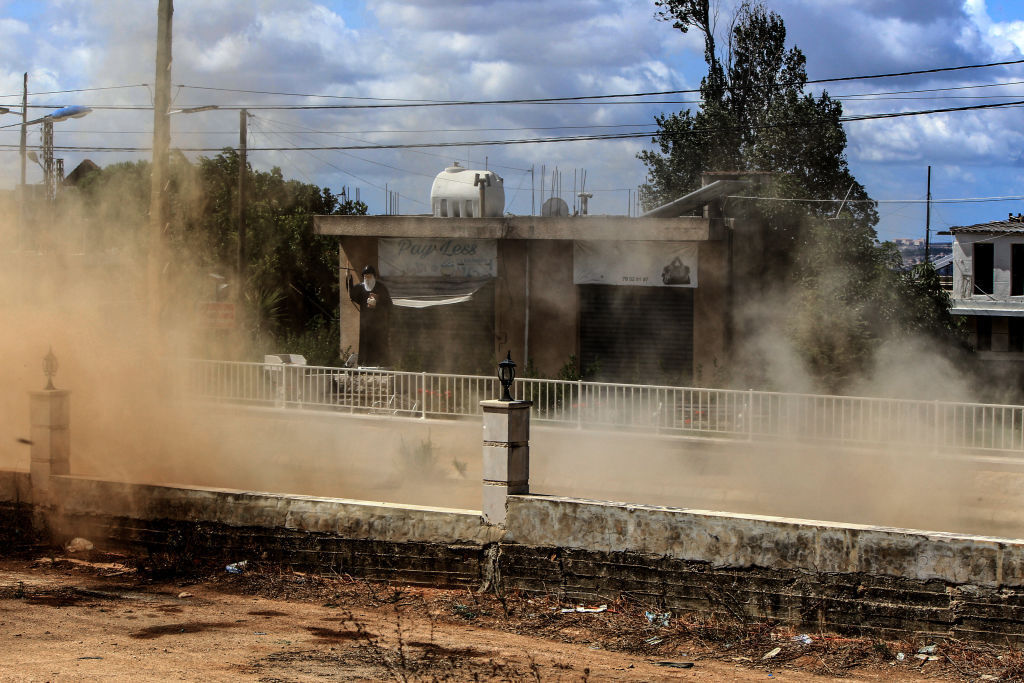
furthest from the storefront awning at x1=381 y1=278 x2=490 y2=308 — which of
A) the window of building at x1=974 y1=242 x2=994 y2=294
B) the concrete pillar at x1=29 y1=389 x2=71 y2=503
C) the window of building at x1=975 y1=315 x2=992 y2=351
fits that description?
the window of building at x1=974 y1=242 x2=994 y2=294

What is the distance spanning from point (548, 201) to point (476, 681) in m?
17.4

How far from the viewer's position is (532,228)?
21031 millimetres

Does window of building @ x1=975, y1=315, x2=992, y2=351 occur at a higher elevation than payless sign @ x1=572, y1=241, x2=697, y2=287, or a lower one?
lower

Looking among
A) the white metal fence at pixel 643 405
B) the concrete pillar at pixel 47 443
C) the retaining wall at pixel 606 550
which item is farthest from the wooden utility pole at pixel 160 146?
the retaining wall at pixel 606 550

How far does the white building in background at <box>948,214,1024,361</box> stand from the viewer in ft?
86.6

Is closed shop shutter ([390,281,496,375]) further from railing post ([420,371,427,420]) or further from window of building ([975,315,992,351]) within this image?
window of building ([975,315,992,351])

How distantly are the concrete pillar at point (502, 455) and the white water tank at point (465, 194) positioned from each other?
43.0 feet

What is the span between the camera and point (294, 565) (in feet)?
35.0

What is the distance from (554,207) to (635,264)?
163 inches

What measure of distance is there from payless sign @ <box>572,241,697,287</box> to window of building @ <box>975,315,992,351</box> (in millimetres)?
10496

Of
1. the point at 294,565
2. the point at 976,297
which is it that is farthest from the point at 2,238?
the point at 976,297

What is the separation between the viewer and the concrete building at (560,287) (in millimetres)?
20266

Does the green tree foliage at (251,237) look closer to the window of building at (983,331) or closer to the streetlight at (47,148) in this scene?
the streetlight at (47,148)

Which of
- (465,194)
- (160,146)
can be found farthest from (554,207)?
(160,146)
